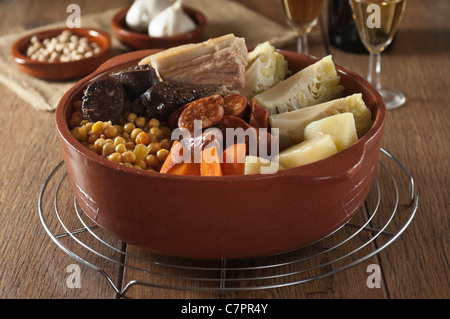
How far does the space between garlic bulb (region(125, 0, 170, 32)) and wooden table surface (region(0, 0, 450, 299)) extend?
0.47 meters

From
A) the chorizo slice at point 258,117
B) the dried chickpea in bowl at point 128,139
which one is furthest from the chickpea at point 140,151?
the chorizo slice at point 258,117

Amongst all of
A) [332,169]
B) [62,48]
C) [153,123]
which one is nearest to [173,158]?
[153,123]

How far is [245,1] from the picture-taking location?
95.9 inches

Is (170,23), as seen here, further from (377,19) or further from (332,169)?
(332,169)

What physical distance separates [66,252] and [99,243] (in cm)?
9

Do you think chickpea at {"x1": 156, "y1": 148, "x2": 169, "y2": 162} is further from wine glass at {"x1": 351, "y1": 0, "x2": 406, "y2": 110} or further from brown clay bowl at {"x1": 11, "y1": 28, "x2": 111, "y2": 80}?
brown clay bowl at {"x1": 11, "y1": 28, "x2": 111, "y2": 80}

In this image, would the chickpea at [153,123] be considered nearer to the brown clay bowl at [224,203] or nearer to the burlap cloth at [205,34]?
the brown clay bowl at [224,203]

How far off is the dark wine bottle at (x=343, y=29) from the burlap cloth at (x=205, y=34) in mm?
144

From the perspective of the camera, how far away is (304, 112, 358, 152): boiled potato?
1.10 m

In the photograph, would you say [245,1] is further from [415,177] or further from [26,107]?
[415,177]

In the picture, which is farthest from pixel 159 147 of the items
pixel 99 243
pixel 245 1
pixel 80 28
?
pixel 245 1

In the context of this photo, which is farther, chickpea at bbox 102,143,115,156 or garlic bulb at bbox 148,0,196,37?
garlic bulb at bbox 148,0,196,37

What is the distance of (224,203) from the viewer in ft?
3.15

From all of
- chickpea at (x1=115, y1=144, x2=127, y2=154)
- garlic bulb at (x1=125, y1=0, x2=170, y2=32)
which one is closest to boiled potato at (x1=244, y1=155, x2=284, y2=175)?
chickpea at (x1=115, y1=144, x2=127, y2=154)
